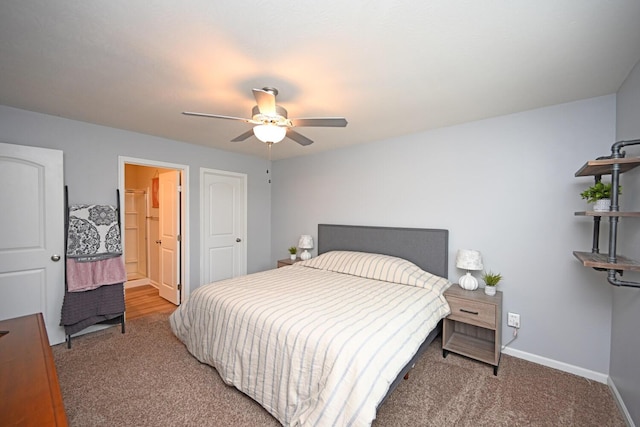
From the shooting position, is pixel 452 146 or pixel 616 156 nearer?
pixel 616 156

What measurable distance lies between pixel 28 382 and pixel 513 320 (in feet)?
11.1

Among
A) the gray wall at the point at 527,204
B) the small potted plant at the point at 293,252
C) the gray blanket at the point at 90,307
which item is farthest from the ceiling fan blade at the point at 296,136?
the gray blanket at the point at 90,307

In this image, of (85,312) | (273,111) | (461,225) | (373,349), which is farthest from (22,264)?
(461,225)

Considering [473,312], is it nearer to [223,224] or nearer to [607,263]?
[607,263]

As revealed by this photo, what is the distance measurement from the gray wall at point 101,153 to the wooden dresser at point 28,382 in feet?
6.50

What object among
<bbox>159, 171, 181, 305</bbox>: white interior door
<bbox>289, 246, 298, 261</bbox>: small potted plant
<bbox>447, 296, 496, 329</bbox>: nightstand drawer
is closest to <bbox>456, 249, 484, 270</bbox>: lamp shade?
<bbox>447, 296, 496, 329</bbox>: nightstand drawer

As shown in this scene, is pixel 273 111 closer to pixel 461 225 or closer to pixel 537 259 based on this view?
pixel 461 225

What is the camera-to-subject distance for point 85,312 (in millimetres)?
2783

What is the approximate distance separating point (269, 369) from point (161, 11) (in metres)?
2.15

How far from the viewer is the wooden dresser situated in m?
0.85

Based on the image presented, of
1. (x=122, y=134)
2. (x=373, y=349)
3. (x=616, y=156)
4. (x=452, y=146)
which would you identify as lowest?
(x=373, y=349)

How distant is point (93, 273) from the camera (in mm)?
2838

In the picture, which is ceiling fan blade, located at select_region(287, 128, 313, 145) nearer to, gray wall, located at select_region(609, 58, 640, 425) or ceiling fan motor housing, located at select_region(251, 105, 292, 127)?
ceiling fan motor housing, located at select_region(251, 105, 292, 127)

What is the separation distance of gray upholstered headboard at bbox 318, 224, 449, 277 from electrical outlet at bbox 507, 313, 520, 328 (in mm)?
662
